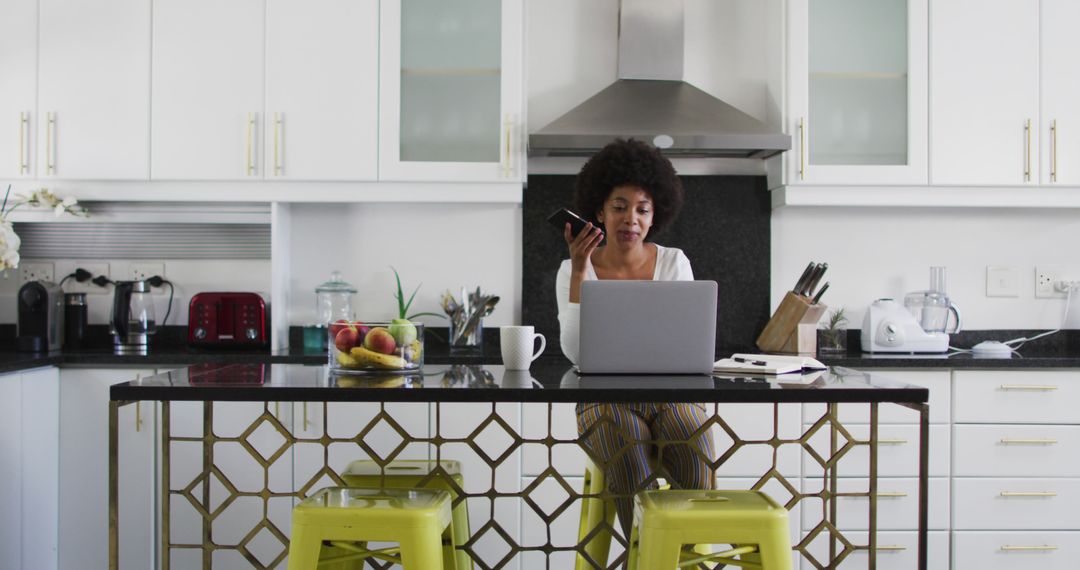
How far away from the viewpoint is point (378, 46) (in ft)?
10.2

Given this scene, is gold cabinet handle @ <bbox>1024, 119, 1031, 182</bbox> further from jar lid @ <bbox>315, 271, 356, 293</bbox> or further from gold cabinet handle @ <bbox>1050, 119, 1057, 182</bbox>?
jar lid @ <bbox>315, 271, 356, 293</bbox>

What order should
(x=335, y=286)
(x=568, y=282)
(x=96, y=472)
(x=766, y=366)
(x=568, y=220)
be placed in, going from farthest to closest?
1. (x=335, y=286)
2. (x=96, y=472)
3. (x=568, y=282)
4. (x=568, y=220)
5. (x=766, y=366)

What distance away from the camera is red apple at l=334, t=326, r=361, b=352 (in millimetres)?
1829

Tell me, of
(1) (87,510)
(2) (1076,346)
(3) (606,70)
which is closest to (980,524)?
(2) (1076,346)

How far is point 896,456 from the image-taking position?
2971mm

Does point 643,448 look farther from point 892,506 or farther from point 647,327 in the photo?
point 892,506

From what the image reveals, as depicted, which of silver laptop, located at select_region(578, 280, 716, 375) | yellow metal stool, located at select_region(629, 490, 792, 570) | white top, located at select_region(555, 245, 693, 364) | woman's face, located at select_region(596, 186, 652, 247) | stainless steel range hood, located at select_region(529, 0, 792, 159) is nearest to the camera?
yellow metal stool, located at select_region(629, 490, 792, 570)

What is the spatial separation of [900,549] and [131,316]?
9.35 feet

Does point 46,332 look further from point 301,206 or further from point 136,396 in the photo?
point 136,396

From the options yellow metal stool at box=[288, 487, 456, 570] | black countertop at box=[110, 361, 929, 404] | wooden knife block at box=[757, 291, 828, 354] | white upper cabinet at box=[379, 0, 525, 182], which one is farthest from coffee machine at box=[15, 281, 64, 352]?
wooden knife block at box=[757, 291, 828, 354]

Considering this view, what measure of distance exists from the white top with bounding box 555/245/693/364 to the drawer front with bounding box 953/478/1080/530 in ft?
4.26

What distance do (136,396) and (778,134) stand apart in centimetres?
223

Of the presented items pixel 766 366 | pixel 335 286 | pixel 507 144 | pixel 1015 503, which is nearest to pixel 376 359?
pixel 766 366

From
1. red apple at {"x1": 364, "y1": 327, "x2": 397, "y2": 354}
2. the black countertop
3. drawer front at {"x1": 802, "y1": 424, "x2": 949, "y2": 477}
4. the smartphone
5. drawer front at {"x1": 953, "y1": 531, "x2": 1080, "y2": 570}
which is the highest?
the smartphone
